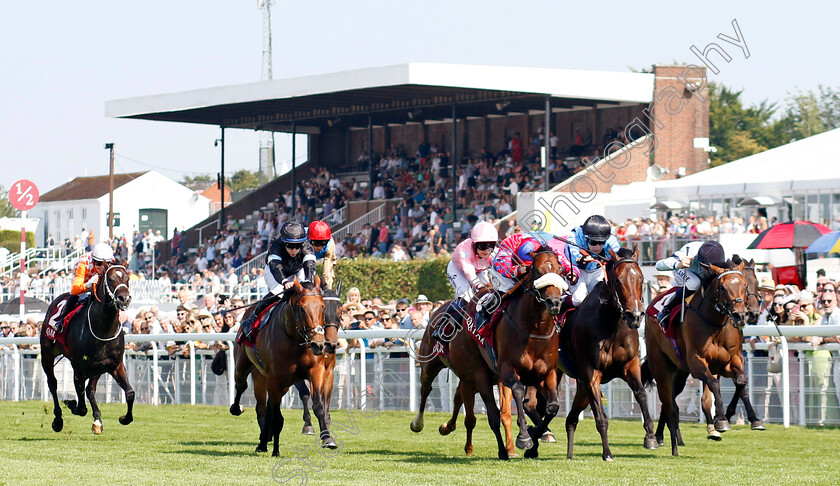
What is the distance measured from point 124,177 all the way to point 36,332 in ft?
183

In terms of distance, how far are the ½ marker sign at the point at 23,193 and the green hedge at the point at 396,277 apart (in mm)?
8462

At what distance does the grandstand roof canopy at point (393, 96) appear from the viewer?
29859 millimetres

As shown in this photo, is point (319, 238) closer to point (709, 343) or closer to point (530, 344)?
point (530, 344)

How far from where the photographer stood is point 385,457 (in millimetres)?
9508

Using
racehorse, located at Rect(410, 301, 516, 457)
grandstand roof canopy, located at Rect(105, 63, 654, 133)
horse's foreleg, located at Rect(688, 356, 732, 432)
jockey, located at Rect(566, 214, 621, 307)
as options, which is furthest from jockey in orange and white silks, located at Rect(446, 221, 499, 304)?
grandstand roof canopy, located at Rect(105, 63, 654, 133)

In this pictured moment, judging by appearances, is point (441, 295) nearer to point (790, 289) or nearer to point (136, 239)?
point (790, 289)

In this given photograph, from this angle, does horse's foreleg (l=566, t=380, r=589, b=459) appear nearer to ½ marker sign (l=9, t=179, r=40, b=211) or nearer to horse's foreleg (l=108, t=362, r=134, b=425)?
horse's foreleg (l=108, t=362, r=134, b=425)

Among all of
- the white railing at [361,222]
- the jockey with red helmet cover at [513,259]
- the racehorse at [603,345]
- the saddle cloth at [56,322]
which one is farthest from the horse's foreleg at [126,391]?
the white railing at [361,222]

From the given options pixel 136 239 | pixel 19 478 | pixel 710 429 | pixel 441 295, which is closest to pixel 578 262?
pixel 710 429

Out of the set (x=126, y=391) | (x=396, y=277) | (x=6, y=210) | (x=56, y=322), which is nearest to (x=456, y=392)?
(x=126, y=391)

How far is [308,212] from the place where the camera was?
35875 millimetres

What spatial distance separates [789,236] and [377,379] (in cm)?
768

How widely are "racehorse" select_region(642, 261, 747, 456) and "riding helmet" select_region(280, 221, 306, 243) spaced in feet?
9.98

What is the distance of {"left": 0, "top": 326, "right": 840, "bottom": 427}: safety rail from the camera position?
460 inches
